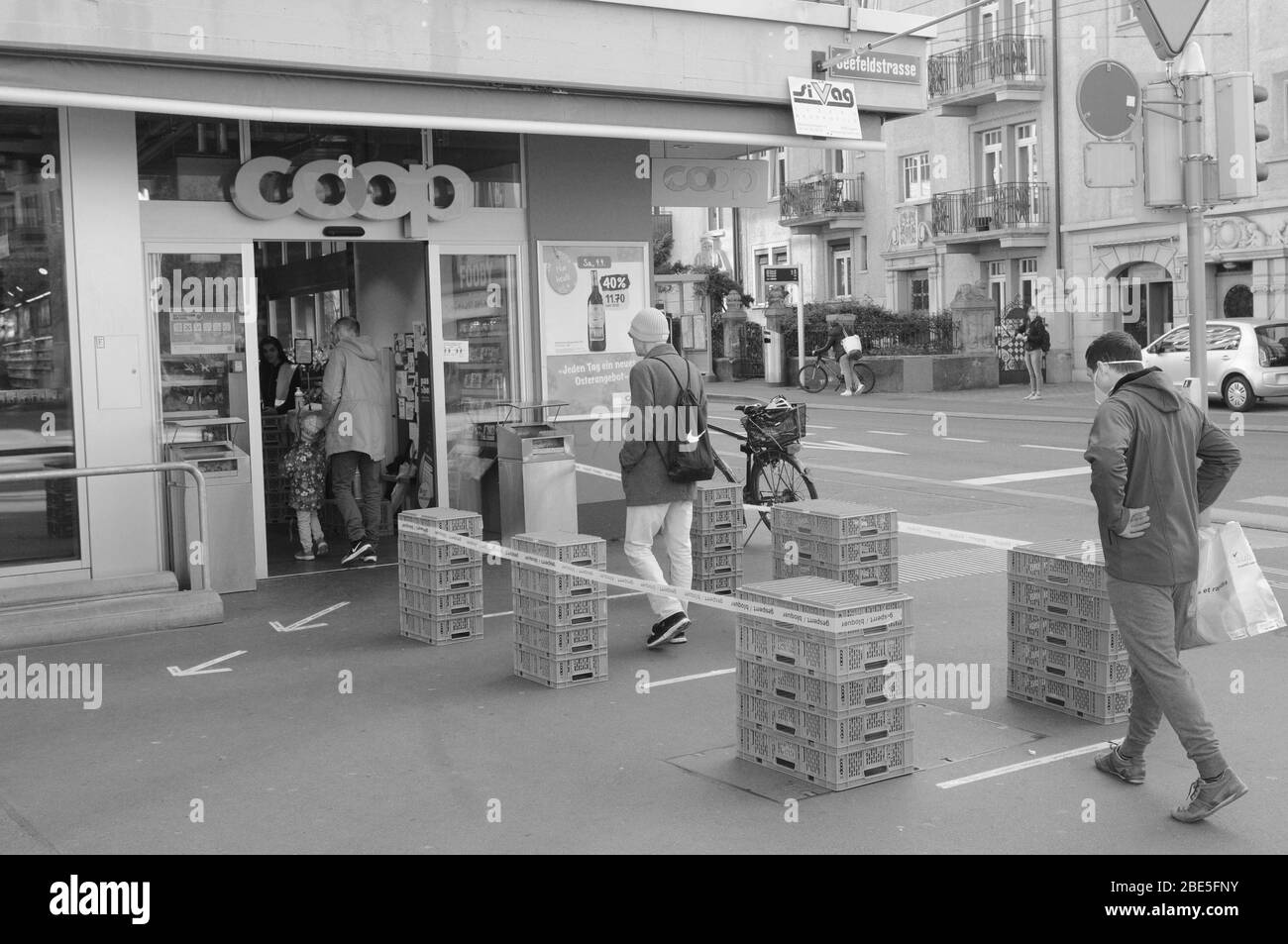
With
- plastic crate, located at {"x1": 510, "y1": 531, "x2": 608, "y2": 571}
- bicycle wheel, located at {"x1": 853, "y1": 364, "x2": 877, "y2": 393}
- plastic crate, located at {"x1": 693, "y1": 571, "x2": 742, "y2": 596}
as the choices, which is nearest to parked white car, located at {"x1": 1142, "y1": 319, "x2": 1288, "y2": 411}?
bicycle wheel, located at {"x1": 853, "y1": 364, "x2": 877, "y2": 393}

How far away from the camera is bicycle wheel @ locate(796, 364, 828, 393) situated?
36.2 meters

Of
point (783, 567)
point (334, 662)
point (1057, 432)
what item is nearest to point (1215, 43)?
point (1057, 432)

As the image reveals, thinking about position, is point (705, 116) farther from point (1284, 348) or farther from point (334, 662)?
point (1284, 348)

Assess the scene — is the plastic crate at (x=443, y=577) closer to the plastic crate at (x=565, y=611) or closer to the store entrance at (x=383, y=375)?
the plastic crate at (x=565, y=611)

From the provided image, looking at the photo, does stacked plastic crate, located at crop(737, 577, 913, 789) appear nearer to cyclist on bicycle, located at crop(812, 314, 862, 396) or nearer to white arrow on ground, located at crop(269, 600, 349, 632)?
white arrow on ground, located at crop(269, 600, 349, 632)

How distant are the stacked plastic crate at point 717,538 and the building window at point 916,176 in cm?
3245

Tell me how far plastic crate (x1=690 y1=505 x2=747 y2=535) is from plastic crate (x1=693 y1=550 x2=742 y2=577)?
17 cm

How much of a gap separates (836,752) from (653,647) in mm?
2758

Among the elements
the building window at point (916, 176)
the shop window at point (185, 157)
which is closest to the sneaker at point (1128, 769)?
the shop window at point (185, 157)

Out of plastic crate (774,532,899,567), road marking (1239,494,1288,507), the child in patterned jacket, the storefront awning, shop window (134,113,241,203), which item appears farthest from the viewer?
road marking (1239,494,1288,507)

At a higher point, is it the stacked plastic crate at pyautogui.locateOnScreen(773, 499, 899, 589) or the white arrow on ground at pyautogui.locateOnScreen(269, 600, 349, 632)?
the stacked plastic crate at pyautogui.locateOnScreen(773, 499, 899, 589)

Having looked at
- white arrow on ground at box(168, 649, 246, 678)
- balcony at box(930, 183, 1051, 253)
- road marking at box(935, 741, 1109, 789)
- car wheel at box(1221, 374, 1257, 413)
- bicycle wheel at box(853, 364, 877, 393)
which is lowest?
road marking at box(935, 741, 1109, 789)

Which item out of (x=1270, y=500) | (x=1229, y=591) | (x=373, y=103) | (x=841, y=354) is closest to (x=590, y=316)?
(x=373, y=103)

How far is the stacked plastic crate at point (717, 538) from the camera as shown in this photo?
32.7 ft
